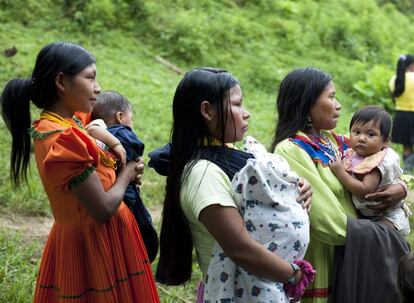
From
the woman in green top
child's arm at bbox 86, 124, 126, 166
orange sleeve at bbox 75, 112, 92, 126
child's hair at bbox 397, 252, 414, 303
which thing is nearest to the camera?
child's hair at bbox 397, 252, 414, 303

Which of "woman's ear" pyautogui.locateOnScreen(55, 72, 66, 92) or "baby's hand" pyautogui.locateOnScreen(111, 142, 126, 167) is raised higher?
"woman's ear" pyautogui.locateOnScreen(55, 72, 66, 92)

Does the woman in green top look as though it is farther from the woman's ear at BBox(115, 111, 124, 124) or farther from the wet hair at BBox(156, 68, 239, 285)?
the woman's ear at BBox(115, 111, 124, 124)

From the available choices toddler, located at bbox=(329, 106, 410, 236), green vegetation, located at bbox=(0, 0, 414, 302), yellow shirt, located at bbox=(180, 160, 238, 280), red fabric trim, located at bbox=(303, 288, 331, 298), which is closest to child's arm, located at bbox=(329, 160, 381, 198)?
toddler, located at bbox=(329, 106, 410, 236)

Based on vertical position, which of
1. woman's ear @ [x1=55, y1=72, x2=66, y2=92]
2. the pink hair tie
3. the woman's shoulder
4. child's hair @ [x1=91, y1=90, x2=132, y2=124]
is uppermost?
woman's ear @ [x1=55, y1=72, x2=66, y2=92]

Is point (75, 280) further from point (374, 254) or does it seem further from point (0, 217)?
point (0, 217)

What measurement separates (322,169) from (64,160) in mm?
1136

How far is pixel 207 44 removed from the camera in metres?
9.73

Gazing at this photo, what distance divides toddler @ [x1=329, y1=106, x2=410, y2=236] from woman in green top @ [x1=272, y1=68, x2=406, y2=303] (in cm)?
5

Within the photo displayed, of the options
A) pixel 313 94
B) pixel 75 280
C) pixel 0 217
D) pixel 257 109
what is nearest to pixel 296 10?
pixel 257 109

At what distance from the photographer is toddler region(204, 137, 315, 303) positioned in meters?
2.12

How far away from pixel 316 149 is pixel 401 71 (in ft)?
17.6

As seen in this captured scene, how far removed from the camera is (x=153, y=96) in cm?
771

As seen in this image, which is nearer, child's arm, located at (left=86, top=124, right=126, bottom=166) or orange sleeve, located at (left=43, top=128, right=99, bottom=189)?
orange sleeve, located at (left=43, top=128, right=99, bottom=189)

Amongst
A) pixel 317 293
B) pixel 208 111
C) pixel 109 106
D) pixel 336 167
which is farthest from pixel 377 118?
pixel 109 106
